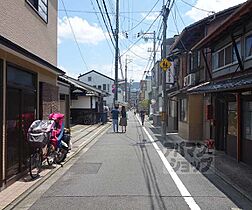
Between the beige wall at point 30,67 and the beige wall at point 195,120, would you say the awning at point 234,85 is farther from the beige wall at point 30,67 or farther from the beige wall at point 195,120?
the beige wall at point 195,120

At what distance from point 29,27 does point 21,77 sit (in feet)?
5.63

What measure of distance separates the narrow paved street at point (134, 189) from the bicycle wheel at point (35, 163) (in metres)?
0.74

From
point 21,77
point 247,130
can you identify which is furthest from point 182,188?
point 21,77

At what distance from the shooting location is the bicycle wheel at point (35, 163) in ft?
31.1

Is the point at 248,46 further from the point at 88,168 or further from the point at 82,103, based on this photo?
the point at 82,103

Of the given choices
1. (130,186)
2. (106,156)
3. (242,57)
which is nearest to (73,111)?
(106,156)

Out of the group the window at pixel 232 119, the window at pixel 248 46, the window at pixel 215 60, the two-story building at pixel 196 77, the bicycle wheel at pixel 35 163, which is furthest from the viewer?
the two-story building at pixel 196 77

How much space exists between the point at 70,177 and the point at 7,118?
2426mm

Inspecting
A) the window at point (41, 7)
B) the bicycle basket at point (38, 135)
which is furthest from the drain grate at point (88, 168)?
the window at point (41, 7)

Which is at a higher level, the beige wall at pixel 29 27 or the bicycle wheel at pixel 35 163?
the beige wall at pixel 29 27

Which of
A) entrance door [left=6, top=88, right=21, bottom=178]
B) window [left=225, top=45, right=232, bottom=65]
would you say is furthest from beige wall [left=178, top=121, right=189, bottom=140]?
entrance door [left=6, top=88, right=21, bottom=178]

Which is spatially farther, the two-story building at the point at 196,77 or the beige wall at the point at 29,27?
the two-story building at the point at 196,77

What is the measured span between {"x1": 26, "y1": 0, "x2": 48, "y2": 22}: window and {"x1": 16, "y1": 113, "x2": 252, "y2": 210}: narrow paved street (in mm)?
5045

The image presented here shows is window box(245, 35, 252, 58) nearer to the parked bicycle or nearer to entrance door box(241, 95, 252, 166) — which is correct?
entrance door box(241, 95, 252, 166)
